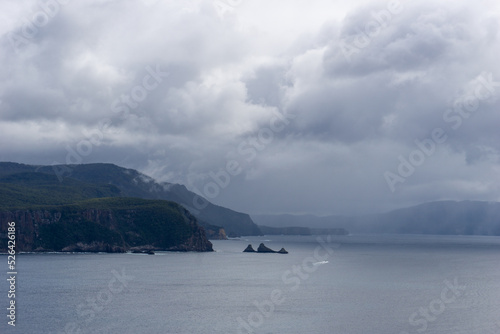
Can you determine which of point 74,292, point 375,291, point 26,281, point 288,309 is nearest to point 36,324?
point 74,292

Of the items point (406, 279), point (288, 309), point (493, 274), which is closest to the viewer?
point (288, 309)

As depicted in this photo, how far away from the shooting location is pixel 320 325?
9494cm

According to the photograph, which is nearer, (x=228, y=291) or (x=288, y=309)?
(x=288, y=309)

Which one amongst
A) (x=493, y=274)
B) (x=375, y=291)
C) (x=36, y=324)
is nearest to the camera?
(x=36, y=324)

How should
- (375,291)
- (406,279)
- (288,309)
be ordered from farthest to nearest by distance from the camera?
(406,279) → (375,291) → (288,309)

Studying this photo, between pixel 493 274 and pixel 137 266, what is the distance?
122 meters

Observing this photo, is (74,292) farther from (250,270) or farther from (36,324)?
(250,270)

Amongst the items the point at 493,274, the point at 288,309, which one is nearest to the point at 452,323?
the point at 288,309

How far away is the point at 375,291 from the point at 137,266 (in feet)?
300

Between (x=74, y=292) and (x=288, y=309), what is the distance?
5206 centimetres

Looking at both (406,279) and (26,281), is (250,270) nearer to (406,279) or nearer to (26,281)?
(406,279)

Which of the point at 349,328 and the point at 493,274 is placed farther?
the point at 493,274

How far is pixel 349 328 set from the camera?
93.8 m

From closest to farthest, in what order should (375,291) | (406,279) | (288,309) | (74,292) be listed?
(288,309) < (74,292) < (375,291) < (406,279)
